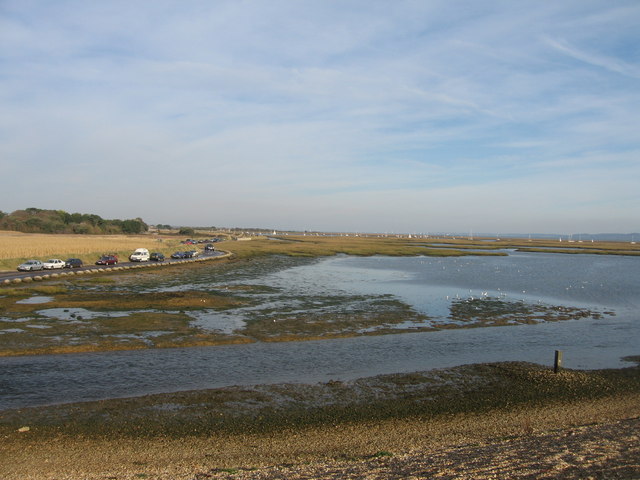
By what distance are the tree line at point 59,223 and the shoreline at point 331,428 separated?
162320 mm

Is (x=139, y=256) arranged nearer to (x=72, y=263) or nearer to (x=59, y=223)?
(x=72, y=263)

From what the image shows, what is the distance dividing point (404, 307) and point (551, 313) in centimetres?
1069

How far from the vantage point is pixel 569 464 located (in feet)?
34.1

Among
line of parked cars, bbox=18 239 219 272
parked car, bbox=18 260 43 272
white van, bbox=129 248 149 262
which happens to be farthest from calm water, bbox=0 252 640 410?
white van, bbox=129 248 149 262

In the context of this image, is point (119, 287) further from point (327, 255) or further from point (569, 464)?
point (327, 255)

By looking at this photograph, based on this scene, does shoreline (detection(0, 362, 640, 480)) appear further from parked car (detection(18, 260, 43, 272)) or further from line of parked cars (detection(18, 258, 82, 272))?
line of parked cars (detection(18, 258, 82, 272))

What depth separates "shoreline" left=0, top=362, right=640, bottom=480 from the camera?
11016 millimetres

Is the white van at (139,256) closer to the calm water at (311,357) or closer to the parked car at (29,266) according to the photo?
the parked car at (29,266)

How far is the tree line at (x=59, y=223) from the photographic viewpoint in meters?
159

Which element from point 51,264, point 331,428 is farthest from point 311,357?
point 51,264

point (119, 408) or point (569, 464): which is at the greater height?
point (569, 464)

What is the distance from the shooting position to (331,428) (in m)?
14.2

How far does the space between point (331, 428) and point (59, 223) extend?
174 m

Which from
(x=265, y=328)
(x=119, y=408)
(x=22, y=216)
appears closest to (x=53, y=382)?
(x=119, y=408)
